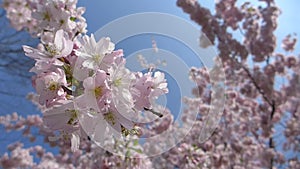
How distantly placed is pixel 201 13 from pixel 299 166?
3.78m

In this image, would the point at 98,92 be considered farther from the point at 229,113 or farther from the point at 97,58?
the point at 229,113

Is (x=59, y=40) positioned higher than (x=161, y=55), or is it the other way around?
(x=161, y=55)

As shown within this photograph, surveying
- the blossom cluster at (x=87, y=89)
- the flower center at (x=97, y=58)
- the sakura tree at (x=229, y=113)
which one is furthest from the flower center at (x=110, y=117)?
the sakura tree at (x=229, y=113)

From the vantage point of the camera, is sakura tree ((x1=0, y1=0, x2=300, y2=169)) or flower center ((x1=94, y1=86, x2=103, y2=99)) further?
sakura tree ((x1=0, y1=0, x2=300, y2=169))

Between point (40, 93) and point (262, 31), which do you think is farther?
point (262, 31)

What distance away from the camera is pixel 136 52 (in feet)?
5.81

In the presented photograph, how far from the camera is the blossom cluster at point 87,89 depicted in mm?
1010

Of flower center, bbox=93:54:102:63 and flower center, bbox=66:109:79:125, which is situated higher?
flower center, bbox=93:54:102:63

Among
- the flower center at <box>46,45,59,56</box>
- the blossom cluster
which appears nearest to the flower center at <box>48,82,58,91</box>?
the blossom cluster

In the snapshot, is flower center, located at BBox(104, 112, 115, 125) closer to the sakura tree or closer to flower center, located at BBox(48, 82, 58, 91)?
flower center, located at BBox(48, 82, 58, 91)

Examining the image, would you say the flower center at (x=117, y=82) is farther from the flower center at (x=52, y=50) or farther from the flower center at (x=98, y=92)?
the flower center at (x=52, y=50)

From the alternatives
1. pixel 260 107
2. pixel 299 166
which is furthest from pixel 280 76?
pixel 299 166

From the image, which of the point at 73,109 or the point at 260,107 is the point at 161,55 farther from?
the point at 260,107

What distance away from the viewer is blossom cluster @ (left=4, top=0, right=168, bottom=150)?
1.01 meters
